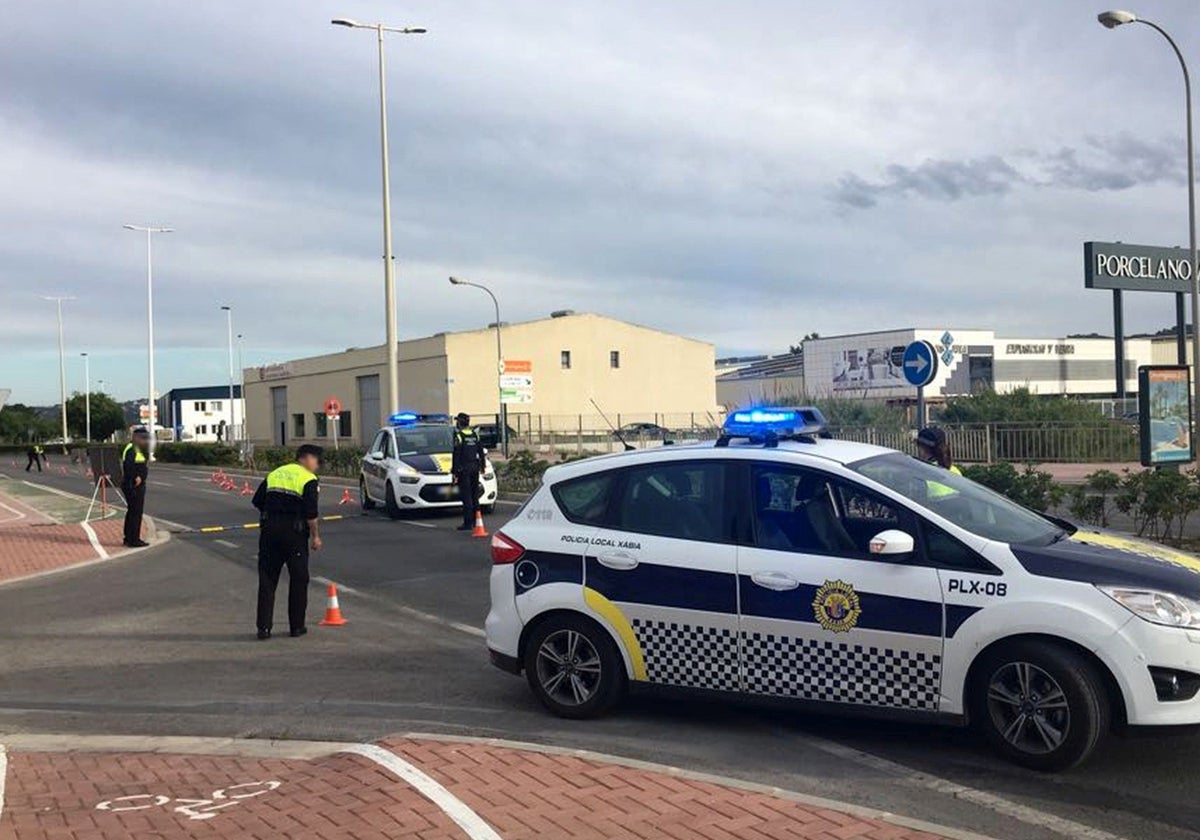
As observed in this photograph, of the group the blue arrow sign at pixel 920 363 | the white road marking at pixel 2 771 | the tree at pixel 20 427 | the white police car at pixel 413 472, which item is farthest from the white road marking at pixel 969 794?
the tree at pixel 20 427

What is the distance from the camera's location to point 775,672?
5781mm

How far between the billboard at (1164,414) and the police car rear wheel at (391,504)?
1232 centimetres

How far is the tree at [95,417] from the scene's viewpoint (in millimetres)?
116625

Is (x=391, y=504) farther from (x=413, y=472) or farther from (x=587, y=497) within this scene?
(x=587, y=497)

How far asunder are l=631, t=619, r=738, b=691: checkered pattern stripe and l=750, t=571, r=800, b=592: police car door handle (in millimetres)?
329

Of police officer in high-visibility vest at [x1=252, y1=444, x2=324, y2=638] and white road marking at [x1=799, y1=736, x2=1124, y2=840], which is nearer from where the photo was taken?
white road marking at [x1=799, y1=736, x2=1124, y2=840]

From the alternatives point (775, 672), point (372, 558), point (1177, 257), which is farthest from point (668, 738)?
point (1177, 257)

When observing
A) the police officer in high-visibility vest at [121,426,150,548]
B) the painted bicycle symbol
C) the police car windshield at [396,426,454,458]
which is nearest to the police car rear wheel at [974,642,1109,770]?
the painted bicycle symbol

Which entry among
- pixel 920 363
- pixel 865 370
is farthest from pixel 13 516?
pixel 865 370

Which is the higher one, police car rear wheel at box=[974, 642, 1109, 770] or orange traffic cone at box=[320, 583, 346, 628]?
police car rear wheel at box=[974, 642, 1109, 770]

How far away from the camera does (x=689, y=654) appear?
6.03 m

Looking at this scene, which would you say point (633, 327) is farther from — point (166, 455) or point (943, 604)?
point (943, 604)

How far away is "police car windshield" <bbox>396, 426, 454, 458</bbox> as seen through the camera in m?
20.1

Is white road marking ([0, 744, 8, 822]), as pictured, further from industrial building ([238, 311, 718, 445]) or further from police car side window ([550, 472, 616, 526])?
industrial building ([238, 311, 718, 445])
